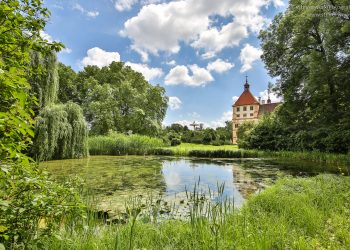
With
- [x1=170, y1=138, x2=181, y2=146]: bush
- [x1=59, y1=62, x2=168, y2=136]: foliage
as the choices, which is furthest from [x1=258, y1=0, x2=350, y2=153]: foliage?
[x1=59, y1=62, x2=168, y2=136]: foliage

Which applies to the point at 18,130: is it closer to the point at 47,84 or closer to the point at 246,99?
the point at 47,84

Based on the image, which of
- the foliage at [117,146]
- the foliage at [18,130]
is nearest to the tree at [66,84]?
the foliage at [117,146]

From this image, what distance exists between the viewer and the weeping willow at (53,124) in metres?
13.4

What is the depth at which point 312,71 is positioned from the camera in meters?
14.8

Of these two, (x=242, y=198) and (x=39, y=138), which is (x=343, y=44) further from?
(x=39, y=138)

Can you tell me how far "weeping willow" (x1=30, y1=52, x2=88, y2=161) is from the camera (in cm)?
1343

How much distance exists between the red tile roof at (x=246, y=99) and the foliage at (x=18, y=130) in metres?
47.0

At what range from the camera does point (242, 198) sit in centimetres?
613

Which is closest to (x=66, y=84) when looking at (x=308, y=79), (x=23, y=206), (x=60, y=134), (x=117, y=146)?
(x=117, y=146)

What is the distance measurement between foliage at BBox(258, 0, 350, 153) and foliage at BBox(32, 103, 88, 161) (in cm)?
1346

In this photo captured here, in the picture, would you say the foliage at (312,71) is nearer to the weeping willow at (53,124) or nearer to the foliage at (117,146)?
the foliage at (117,146)

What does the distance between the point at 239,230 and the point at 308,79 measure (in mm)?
15119

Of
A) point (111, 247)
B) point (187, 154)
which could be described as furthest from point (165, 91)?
point (111, 247)

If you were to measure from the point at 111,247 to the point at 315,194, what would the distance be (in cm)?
438
